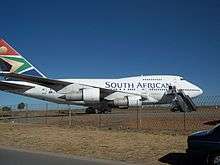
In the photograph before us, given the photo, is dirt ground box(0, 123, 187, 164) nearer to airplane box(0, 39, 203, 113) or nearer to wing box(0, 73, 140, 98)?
wing box(0, 73, 140, 98)

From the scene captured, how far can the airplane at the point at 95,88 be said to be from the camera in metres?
40.2

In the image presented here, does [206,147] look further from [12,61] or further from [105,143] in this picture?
[12,61]

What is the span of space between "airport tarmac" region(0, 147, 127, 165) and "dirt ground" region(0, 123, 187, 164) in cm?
67

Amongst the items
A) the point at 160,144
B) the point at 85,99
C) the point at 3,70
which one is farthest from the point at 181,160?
the point at 3,70

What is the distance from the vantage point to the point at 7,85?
4225 centimetres

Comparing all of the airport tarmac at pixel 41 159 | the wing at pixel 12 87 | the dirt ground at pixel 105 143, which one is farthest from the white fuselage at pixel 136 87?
the airport tarmac at pixel 41 159

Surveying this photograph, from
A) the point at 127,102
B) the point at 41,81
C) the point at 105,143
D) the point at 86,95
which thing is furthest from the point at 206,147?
the point at 41,81

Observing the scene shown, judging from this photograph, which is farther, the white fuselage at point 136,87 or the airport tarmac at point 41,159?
the white fuselage at point 136,87

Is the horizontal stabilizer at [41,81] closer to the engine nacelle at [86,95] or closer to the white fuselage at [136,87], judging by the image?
the white fuselage at [136,87]

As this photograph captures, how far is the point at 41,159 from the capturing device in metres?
12.7

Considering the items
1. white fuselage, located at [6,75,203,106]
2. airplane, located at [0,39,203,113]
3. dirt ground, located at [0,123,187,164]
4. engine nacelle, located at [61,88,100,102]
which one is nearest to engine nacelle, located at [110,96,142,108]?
airplane, located at [0,39,203,113]

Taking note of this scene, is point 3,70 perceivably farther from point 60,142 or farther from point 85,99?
point 60,142

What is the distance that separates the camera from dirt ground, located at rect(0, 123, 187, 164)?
44.3 feet

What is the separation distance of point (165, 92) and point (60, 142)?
27.8 meters
